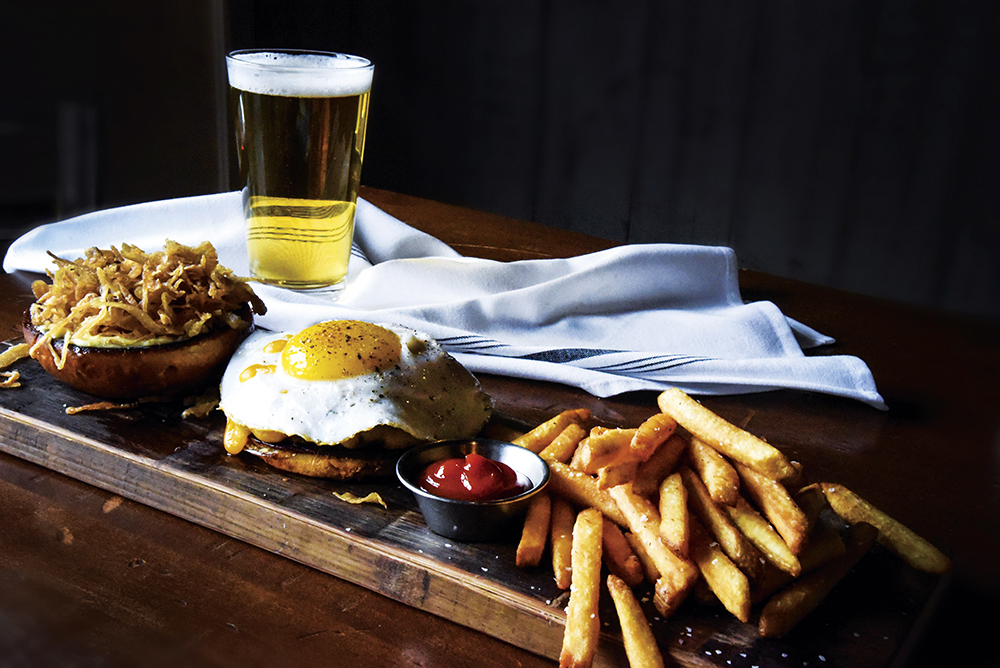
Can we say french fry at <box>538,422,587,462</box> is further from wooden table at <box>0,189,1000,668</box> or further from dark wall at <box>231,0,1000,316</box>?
dark wall at <box>231,0,1000,316</box>

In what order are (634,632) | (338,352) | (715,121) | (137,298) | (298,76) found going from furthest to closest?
(715,121)
(298,76)
(137,298)
(338,352)
(634,632)

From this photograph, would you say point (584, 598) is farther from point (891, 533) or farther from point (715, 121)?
point (715, 121)

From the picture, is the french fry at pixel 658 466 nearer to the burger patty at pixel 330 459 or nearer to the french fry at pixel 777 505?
the french fry at pixel 777 505

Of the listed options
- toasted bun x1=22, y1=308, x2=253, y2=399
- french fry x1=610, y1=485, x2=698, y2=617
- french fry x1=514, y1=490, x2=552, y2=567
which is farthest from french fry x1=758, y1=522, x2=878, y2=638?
toasted bun x1=22, y1=308, x2=253, y2=399

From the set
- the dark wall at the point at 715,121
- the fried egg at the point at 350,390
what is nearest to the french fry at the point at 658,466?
the fried egg at the point at 350,390

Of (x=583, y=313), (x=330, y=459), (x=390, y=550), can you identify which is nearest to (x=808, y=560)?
(x=390, y=550)

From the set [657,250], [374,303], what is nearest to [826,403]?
[657,250]
